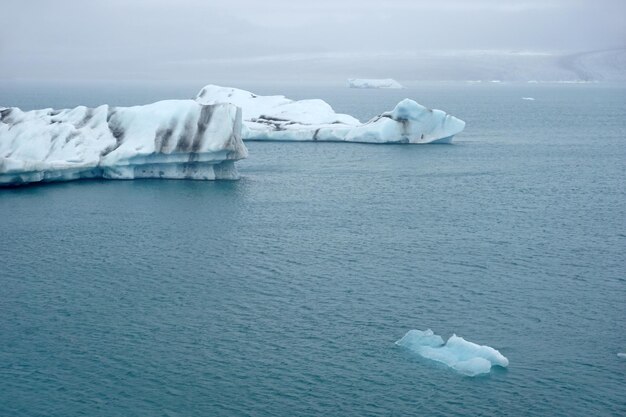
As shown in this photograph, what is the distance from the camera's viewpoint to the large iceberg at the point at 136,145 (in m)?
35.9

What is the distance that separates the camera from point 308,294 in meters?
20.8

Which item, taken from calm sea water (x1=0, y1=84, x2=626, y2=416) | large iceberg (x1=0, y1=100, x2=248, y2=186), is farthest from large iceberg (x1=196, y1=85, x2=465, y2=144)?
large iceberg (x1=0, y1=100, x2=248, y2=186)

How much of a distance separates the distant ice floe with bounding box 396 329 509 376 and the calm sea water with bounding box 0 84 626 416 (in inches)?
9.6

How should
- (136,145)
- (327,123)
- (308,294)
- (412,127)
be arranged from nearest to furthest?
1. (308,294)
2. (136,145)
3. (412,127)
4. (327,123)

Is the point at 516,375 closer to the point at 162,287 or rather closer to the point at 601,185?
the point at 162,287

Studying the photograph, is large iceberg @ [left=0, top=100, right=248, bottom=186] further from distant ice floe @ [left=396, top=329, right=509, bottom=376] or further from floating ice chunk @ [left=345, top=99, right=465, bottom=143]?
distant ice floe @ [left=396, top=329, right=509, bottom=376]

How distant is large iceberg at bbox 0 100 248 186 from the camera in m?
35.9

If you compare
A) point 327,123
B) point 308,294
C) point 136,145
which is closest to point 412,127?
point 327,123

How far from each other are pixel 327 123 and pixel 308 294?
115ft

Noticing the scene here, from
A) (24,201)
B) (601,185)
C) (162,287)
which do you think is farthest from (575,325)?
(24,201)

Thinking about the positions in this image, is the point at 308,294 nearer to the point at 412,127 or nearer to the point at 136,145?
the point at 136,145

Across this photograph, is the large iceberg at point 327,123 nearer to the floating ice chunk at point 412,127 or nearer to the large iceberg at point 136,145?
the floating ice chunk at point 412,127

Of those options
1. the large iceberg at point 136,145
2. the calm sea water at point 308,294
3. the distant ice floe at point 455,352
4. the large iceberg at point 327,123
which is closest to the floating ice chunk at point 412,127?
the large iceberg at point 327,123

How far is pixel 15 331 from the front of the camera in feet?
61.0
